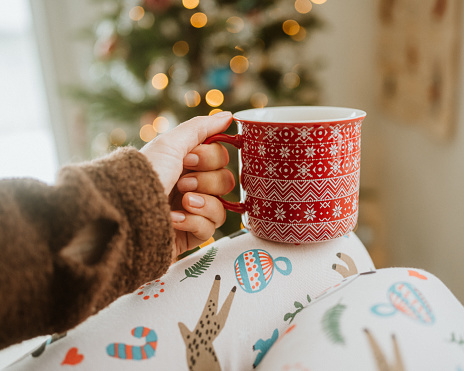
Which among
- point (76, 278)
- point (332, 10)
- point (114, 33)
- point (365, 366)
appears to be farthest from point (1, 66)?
point (365, 366)

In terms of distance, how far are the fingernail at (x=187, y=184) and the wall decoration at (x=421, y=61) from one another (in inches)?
40.8

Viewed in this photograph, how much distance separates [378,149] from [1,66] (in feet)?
6.89

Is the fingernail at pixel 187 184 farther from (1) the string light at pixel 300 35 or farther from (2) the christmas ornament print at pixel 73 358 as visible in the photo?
(1) the string light at pixel 300 35

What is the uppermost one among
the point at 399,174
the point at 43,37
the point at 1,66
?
the point at 43,37

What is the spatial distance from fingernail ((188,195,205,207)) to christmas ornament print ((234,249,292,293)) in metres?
0.10

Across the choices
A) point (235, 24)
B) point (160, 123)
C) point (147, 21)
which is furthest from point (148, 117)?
point (235, 24)

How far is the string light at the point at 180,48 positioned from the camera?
1.39 metres

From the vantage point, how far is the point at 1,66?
2.13 m

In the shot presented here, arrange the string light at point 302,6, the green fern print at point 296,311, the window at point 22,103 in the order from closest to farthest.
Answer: the green fern print at point 296,311 < the string light at point 302,6 < the window at point 22,103

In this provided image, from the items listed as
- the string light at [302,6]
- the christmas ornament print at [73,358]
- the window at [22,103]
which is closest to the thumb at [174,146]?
the christmas ornament print at [73,358]

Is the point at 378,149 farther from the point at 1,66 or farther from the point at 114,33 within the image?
the point at 1,66

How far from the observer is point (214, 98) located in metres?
1.43

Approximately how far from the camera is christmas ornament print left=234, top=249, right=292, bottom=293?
1.48 feet

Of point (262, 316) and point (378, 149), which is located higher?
point (262, 316)
